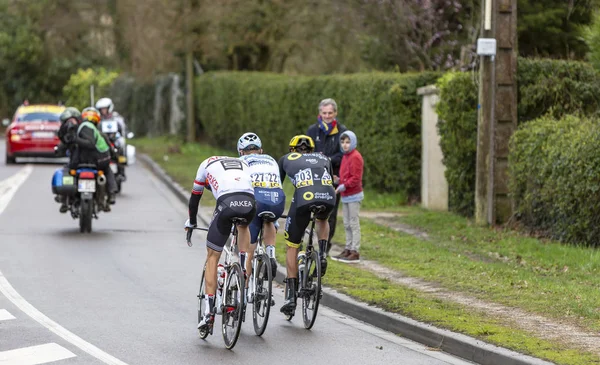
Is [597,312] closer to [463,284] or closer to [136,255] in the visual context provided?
[463,284]

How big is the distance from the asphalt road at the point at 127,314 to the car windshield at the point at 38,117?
14.6 metres

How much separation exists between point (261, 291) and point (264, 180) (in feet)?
3.33

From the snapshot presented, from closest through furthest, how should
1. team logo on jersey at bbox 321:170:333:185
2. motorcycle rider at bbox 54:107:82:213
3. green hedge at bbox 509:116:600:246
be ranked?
1. team logo on jersey at bbox 321:170:333:185
2. green hedge at bbox 509:116:600:246
3. motorcycle rider at bbox 54:107:82:213

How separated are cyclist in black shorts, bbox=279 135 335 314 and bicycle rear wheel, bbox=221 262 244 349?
137 centimetres

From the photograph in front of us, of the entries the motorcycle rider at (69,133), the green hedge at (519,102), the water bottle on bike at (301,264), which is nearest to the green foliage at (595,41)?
the green hedge at (519,102)

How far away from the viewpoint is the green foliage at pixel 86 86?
2100 inches

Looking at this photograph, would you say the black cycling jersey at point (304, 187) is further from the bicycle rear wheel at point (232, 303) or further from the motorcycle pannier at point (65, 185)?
the motorcycle pannier at point (65, 185)

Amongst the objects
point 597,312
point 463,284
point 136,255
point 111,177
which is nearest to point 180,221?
point 111,177

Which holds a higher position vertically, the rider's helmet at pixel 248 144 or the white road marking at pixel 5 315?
the rider's helmet at pixel 248 144

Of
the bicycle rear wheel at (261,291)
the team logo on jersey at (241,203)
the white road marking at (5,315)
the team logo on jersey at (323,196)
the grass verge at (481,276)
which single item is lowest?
the grass verge at (481,276)

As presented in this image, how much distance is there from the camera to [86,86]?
5478 centimetres

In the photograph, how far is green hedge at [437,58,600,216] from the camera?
18.1 m

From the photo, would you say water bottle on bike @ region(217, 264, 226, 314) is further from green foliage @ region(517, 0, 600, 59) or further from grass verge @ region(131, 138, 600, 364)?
green foliage @ region(517, 0, 600, 59)

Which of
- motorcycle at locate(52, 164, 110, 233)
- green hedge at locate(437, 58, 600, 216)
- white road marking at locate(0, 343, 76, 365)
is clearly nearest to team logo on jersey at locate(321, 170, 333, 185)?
white road marking at locate(0, 343, 76, 365)
